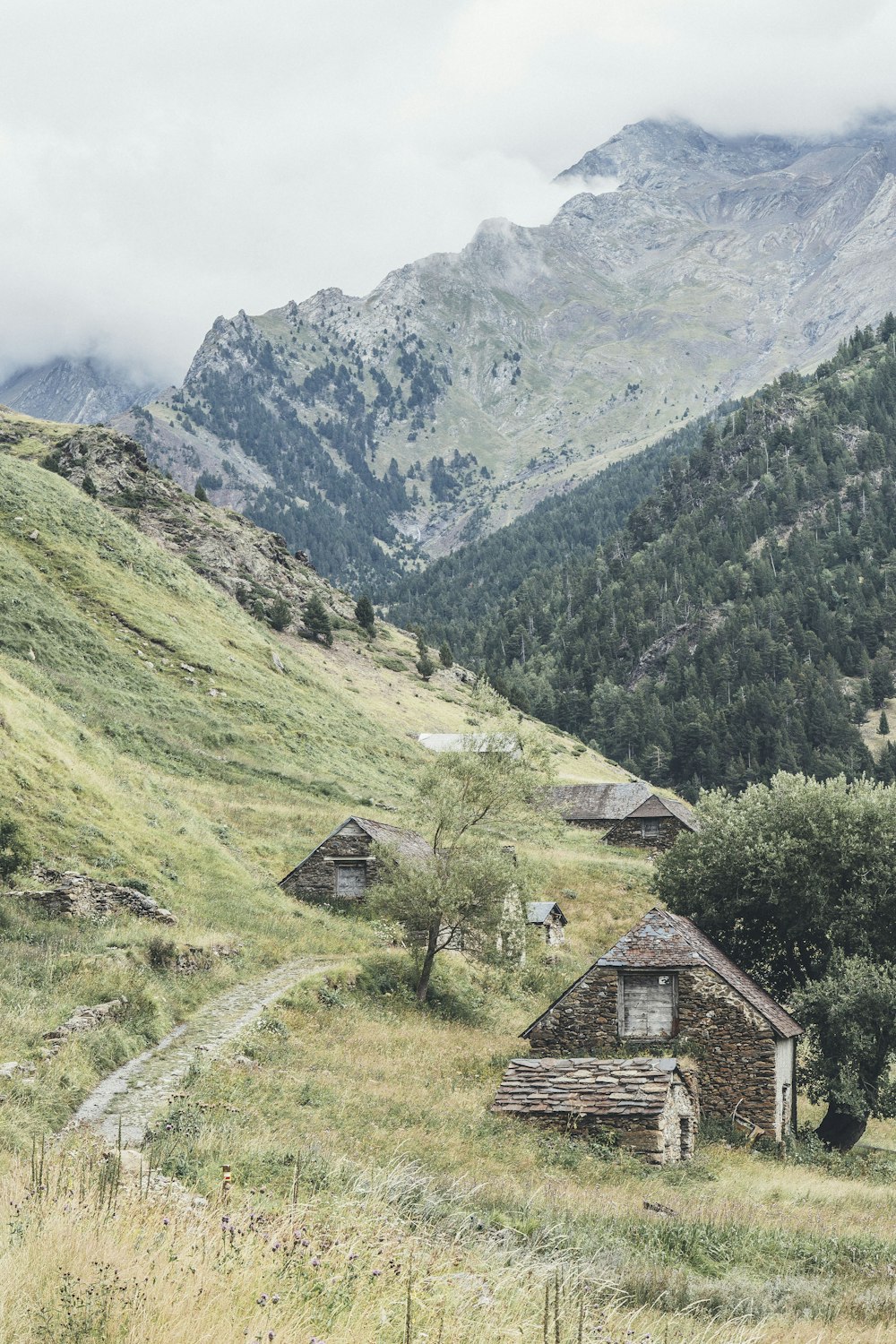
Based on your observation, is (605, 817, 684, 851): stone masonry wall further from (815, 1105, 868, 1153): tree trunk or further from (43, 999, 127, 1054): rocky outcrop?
(43, 999, 127, 1054): rocky outcrop

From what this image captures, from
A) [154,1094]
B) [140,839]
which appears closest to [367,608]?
[140,839]

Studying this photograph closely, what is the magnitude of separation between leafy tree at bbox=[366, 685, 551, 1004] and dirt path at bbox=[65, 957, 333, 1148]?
16.7 feet

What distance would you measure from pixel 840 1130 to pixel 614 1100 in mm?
11651

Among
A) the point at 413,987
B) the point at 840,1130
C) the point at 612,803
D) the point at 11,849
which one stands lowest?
the point at 840,1130

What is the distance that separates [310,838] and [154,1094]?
36431mm

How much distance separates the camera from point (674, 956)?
1287 inches

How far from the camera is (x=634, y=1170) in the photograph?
25.5 m

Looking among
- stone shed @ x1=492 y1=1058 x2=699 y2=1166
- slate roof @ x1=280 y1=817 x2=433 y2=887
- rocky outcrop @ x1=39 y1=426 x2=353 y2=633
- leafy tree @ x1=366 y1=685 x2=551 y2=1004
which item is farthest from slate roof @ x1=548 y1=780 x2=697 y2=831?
stone shed @ x1=492 y1=1058 x2=699 y2=1166

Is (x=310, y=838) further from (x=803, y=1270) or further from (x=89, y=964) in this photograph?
(x=803, y=1270)

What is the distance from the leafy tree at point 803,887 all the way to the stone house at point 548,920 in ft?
45.3

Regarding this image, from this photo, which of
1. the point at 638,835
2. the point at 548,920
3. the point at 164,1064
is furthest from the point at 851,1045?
the point at 638,835

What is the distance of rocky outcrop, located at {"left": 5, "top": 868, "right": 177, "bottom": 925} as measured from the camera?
31969 millimetres

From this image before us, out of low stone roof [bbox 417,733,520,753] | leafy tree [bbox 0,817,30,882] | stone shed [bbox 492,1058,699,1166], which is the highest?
low stone roof [bbox 417,733,520,753]

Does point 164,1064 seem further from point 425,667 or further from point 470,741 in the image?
point 425,667
